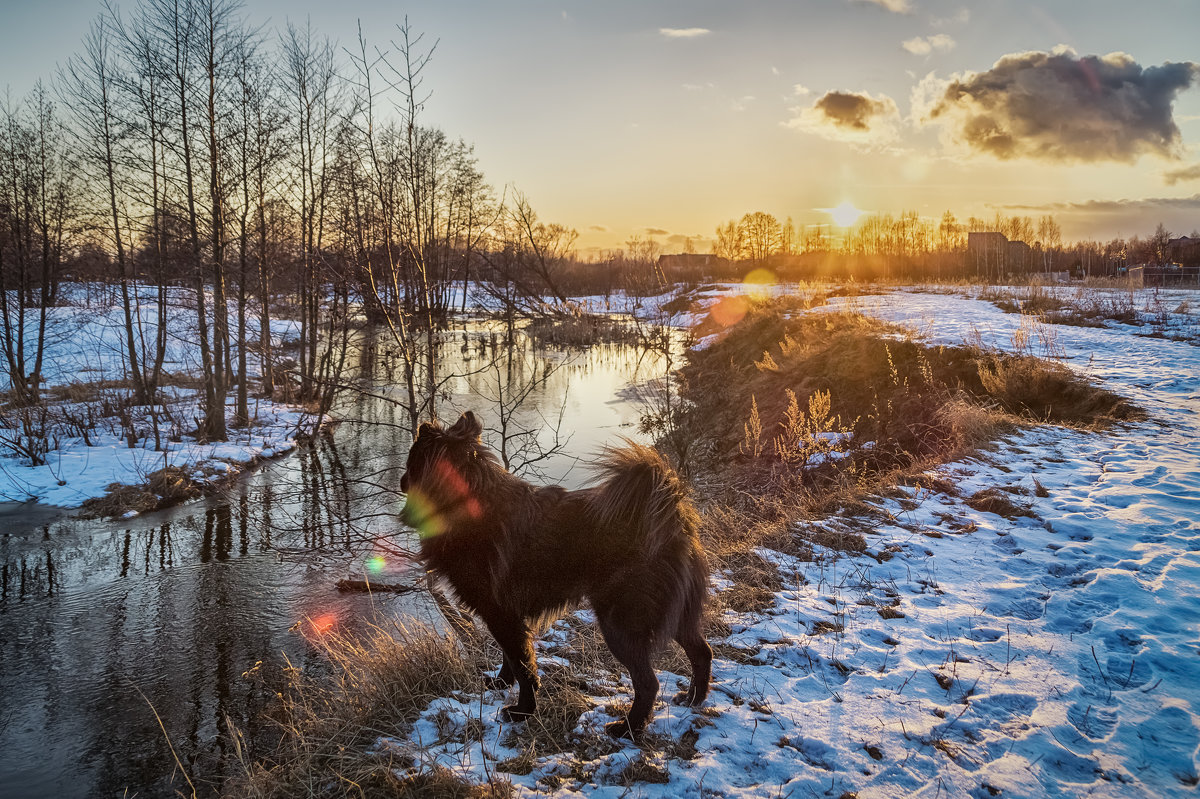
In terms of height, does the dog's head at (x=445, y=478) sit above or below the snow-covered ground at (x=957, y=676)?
above

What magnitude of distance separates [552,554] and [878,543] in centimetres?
386

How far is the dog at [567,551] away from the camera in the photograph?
318cm

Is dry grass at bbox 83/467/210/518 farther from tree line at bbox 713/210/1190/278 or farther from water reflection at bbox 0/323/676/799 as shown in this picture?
tree line at bbox 713/210/1190/278

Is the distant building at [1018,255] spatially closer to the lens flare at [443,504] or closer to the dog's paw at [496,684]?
the dog's paw at [496,684]

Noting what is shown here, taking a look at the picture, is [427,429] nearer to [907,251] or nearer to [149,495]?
[149,495]

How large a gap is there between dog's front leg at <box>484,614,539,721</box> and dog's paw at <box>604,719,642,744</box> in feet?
1.66

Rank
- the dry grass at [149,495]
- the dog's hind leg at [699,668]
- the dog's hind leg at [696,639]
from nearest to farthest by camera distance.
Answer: the dog's hind leg at [696,639]
the dog's hind leg at [699,668]
the dry grass at [149,495]

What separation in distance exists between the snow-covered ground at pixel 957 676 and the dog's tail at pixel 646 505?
1.10 meters

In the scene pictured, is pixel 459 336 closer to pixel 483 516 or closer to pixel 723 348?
pixel 723 348

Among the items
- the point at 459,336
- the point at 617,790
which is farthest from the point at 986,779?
the point at 459,336

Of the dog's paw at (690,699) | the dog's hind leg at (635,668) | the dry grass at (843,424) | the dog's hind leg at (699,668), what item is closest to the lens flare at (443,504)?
the dog's hind leg at (635,668)

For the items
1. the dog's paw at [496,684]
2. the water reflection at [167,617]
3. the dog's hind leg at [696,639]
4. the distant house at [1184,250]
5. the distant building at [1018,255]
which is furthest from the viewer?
the distant building at [1018,255]

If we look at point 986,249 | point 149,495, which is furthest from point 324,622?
point 986,249

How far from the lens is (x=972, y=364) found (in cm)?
1172
